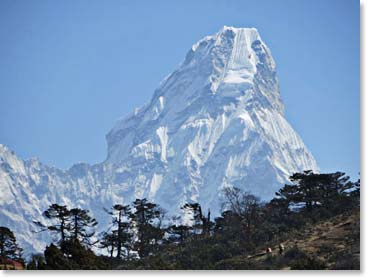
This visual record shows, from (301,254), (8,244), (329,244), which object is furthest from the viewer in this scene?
(8,244)

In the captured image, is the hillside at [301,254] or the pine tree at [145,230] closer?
the hillside at [301,254]

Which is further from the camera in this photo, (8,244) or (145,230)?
(145,230)

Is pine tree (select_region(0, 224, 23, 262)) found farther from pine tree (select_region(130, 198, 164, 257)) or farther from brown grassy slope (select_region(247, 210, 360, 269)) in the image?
brown grassy slope (select_region(247, 210, 360, 269))

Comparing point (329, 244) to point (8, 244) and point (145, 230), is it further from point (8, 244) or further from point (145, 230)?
point (145, 230)

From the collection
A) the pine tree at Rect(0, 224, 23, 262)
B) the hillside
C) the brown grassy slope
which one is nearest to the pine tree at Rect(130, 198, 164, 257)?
the pine tree at Rect(0, 224, 23, 262)

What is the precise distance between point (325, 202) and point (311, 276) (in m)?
15.0

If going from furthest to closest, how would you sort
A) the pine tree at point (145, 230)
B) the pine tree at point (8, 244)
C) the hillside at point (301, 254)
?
the pine tree at point (145, 230), the pine tree at point (8, 244), the hillside at point (301, 254)

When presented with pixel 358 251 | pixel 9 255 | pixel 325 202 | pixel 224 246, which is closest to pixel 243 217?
pixel 325 202

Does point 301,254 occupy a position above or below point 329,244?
below

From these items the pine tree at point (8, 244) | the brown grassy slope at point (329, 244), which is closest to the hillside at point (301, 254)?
the brown grassy slope at point (329, 244)

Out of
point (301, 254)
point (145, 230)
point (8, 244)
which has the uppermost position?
point (145, 230)

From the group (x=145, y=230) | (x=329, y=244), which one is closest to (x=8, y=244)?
(x=145, y=230)

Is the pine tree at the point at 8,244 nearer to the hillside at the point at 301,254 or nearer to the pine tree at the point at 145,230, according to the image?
the hillside at the point at 301,254

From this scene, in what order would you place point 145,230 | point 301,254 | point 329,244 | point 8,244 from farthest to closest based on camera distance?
point 145,230 < point 8,244 < point 329,244 < point 301,254
